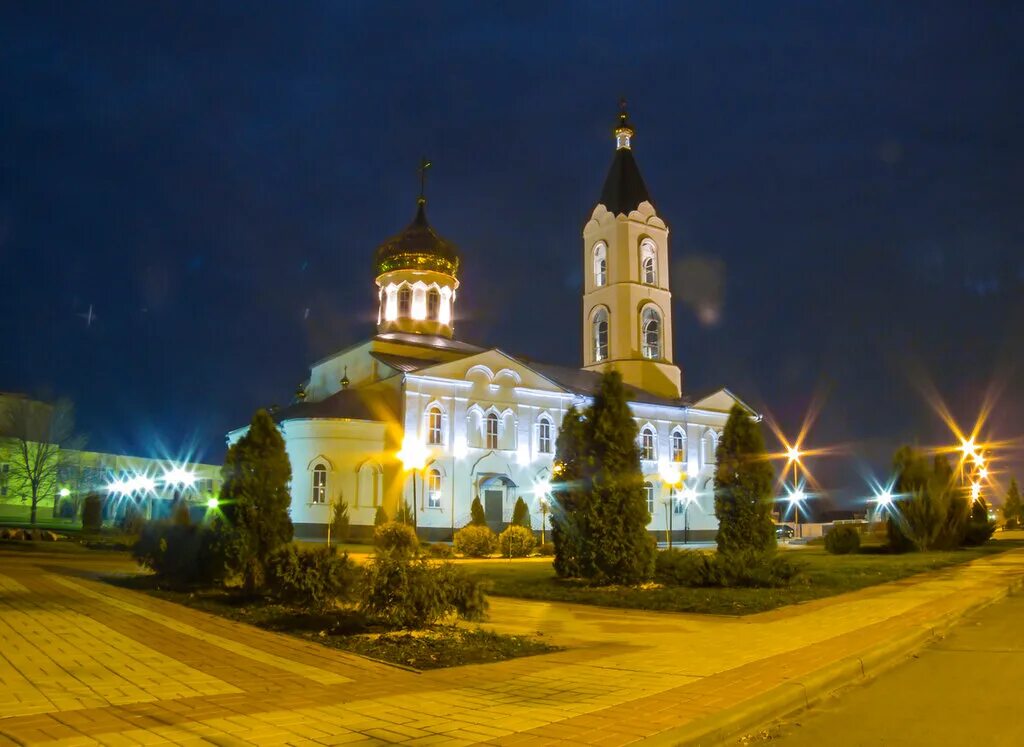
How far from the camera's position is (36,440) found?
5419cm

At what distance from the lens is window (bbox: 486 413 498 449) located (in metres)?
42.3

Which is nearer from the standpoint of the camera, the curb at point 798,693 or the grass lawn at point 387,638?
the curb at point 798,693

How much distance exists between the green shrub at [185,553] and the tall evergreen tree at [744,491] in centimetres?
1189

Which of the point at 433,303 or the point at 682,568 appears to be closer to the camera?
the point at 682,568

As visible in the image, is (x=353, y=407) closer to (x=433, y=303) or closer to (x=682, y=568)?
(x=433, y=303)

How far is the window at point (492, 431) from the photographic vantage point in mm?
42344

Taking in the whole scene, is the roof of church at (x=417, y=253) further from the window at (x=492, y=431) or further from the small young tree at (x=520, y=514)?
the small young tree at (x=520, y=514)

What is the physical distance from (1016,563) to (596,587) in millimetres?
16909

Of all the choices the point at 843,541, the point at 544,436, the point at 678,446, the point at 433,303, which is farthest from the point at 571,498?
the point at 678,446

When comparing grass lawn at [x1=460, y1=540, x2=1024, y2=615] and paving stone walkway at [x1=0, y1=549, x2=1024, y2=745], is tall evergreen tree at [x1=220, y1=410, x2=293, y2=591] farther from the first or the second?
grass lawn at [x1=460, y1=540, x2=1024, y2=615]

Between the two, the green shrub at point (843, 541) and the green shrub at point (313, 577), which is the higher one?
the green shrub at point (313, 577)

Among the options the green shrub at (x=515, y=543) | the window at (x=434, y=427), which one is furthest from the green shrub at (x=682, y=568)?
the window at (x=434, y=427)

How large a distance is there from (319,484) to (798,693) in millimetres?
34142

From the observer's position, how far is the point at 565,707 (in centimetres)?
602
